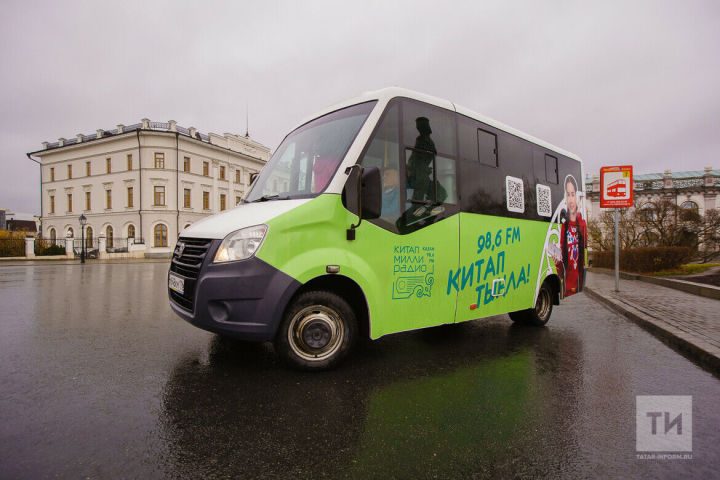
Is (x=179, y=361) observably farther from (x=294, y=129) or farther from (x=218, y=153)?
(x=218, y=153)

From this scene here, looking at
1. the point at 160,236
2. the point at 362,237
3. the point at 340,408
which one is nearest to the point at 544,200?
the point at 362,237

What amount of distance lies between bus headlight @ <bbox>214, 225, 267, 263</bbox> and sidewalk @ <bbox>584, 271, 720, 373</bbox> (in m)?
4.85

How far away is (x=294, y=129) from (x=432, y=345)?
327 centimetres

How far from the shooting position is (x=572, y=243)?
6.95 m

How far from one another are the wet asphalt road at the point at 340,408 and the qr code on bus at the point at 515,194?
72.8 inches

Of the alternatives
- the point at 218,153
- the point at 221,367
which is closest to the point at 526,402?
the point at 221,367

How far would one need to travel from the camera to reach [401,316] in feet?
12.9

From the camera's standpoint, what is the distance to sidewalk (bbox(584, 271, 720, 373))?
4547 mm

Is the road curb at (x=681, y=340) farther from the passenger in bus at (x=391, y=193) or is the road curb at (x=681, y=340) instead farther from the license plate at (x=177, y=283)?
the license plate at (x=177, y=283)

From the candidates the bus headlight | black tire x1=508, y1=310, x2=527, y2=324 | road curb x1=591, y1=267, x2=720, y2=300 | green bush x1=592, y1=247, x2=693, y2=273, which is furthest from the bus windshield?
green bush x1=592, y1=247, x2=693, y2=273

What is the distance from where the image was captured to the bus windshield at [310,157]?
383 centimetres

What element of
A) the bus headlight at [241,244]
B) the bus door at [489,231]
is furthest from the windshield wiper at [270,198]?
the bus door at [489,231]

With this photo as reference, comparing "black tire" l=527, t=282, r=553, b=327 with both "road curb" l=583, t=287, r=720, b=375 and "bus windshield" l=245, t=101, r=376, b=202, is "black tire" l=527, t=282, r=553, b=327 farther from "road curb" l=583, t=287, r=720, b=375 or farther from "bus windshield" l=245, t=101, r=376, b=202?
"bus windshield" l=245, t=101, r=376, b=202

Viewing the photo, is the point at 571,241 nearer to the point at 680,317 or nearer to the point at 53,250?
the point at 680,317
